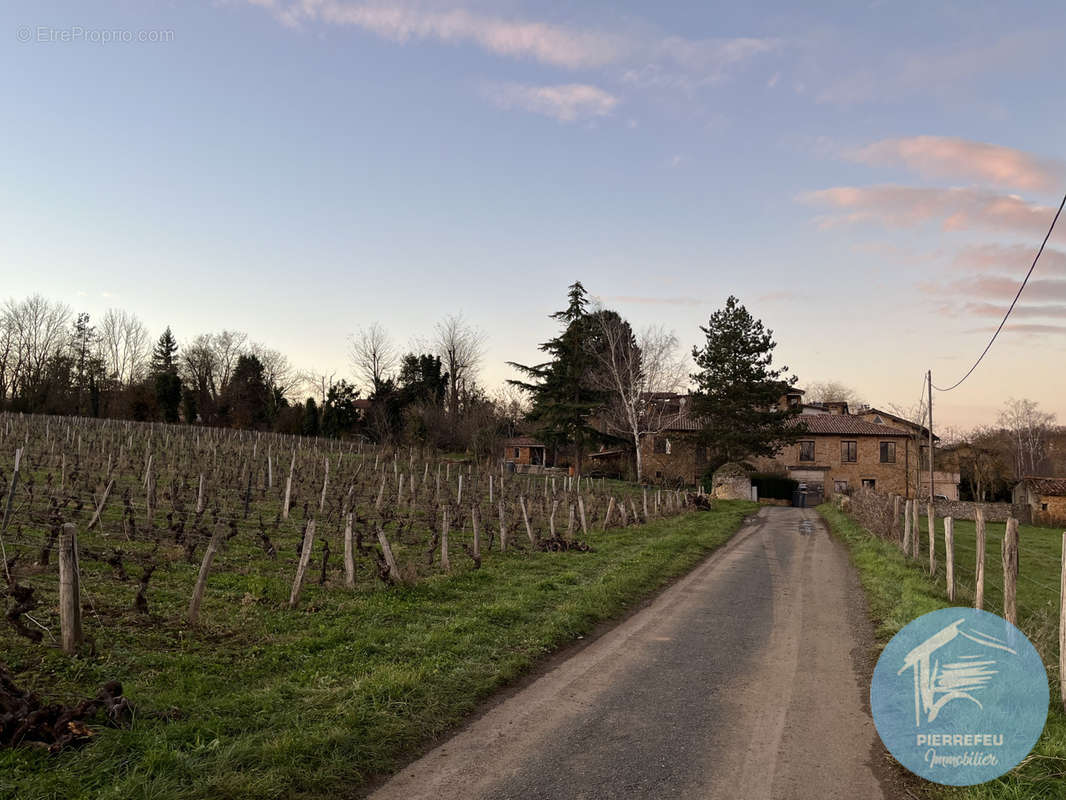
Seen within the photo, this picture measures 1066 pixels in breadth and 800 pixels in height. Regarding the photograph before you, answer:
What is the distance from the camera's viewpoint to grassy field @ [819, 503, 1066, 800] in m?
4.94

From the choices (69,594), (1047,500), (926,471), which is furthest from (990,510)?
(69,594)

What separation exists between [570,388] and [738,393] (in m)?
12.3

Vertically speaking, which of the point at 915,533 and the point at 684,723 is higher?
the point at 915,533

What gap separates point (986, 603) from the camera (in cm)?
1152

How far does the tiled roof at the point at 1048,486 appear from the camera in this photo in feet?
150

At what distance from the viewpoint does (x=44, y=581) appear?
9.39 metres

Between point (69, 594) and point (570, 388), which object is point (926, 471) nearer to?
point (570, 388)

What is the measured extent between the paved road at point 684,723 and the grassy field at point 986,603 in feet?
2.30

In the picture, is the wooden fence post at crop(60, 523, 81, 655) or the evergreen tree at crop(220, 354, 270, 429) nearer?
the wooden fence post at crop(60, 523, 81, 655)

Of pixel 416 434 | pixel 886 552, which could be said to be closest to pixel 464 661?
pixel 886 552

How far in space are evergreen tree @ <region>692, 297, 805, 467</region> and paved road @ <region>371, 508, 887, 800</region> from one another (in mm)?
37695

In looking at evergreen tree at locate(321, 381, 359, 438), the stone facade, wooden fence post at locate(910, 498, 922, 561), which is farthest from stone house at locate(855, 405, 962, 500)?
evergreen tree at locate(321, 381, 359, 438)

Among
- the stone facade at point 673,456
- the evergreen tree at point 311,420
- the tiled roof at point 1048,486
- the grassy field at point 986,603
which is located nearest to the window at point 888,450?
the tiled roof at point 1048,486

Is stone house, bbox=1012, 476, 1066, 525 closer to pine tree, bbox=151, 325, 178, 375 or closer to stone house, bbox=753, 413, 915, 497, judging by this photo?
stone house, bbox=753, 413, 915, 497
